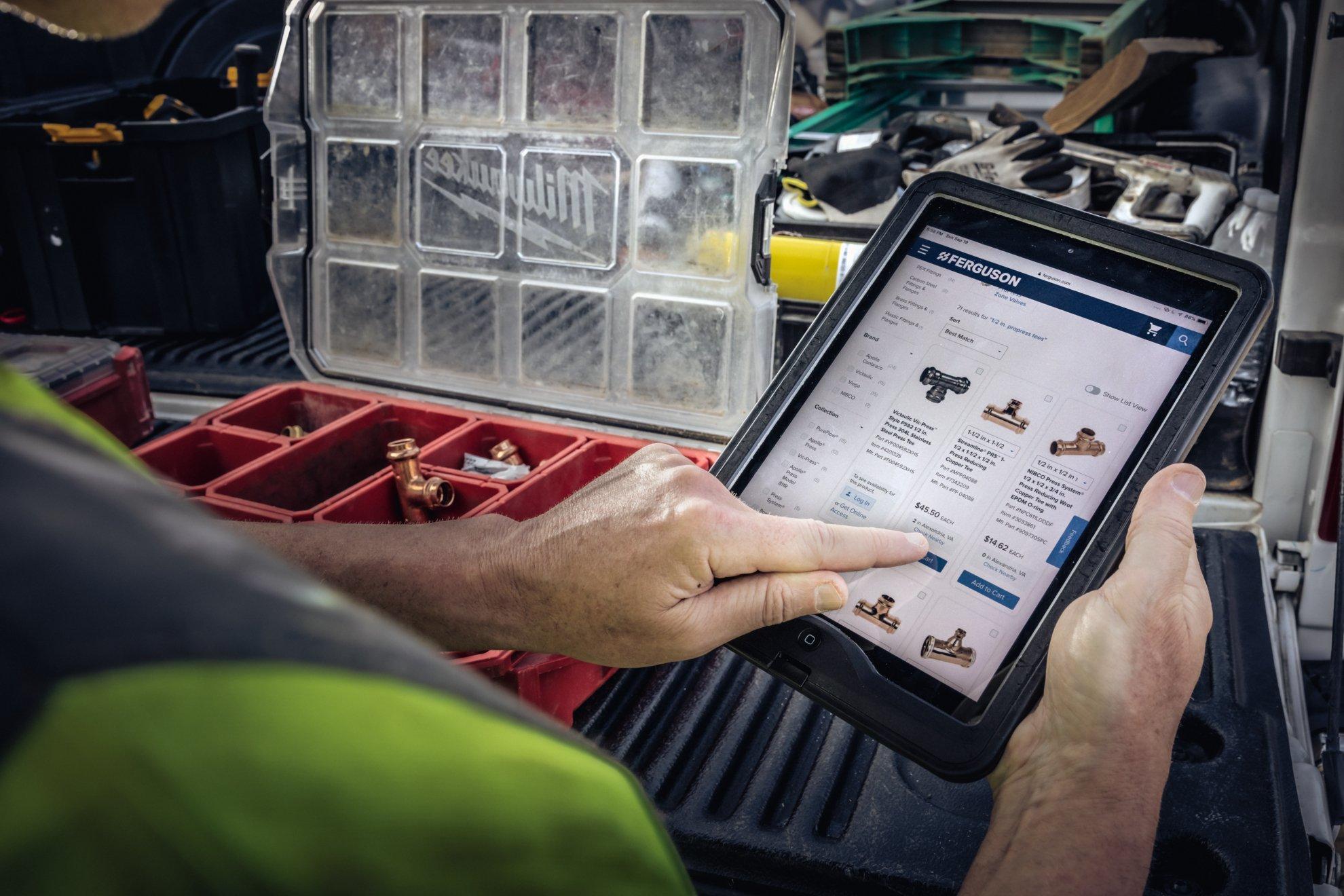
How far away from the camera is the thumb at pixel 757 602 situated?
0.71 meters

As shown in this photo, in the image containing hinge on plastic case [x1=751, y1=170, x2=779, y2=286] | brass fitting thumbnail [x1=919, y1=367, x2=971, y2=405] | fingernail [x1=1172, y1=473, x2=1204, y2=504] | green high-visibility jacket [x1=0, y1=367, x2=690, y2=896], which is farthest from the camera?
hinge on plastic case [x1=751, y1=170, x2=779, y2=286]

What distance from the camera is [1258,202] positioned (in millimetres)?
1264

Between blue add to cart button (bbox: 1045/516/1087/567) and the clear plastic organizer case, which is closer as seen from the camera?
blue add to cart button (bbox: 1045/516/1087/567)

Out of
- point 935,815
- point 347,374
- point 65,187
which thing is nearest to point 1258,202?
point 935,815

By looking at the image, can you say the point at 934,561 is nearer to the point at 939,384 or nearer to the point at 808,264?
the point at 939,384

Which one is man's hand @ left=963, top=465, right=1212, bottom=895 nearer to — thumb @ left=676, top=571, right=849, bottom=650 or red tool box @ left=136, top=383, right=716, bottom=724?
thumb @ left=676, top=571, right=849, bottom=650

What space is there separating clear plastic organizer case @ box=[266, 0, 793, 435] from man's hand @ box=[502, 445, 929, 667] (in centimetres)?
46

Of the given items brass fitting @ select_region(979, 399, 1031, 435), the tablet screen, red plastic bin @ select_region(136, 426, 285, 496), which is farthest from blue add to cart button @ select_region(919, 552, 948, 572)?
red plastic bin @ select_region(136, 426, 285, 496)

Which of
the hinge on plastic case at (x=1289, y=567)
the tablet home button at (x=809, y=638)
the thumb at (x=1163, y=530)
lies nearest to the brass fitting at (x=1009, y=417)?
the thumb at (x=1163, y=530)

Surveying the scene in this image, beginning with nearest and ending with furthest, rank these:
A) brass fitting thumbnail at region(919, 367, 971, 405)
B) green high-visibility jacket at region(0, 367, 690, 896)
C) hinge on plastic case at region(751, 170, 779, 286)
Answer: green high-visibility jacket at region(0, 367, 690, 896) → brass fitting thumbnail at region(919, 367, 971, 405) → hinge on plastic case at region(751, 170, 779, 286)

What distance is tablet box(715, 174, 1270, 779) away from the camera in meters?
0.71

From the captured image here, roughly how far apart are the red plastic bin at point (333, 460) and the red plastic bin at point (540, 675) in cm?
34

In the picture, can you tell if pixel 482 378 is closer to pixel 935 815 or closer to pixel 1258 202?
pixel 935 815

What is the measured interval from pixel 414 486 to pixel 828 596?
56 centimetres
